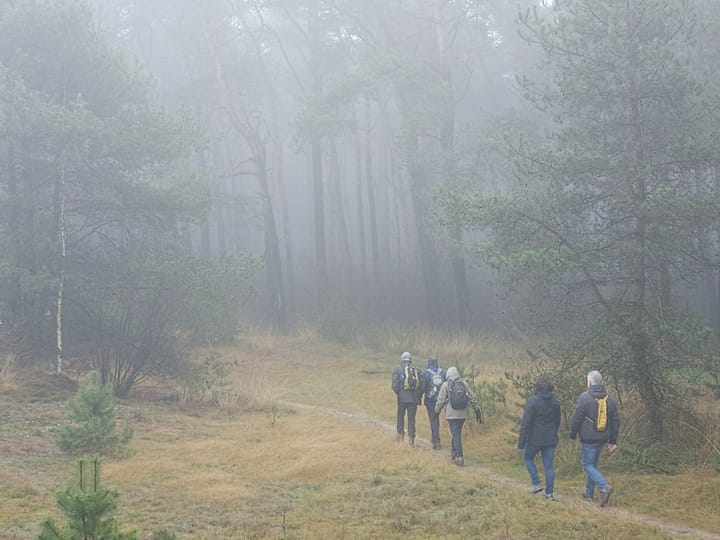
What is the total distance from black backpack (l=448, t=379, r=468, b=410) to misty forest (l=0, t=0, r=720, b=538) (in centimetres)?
100

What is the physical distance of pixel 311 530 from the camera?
750cm

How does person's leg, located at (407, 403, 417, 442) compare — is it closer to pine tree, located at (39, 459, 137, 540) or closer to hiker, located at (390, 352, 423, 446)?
hiker, located at (390, 352, 423, 446)

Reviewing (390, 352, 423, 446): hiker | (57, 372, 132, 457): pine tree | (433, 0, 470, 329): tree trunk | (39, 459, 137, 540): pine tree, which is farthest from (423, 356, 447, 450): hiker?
(433, 0, 470, 329): tree trunk

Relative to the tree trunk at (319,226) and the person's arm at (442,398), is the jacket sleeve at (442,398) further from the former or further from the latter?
the tree trunk at (319,226)

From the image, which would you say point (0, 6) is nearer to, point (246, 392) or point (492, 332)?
point (246, 392)

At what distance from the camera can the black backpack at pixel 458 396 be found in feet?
38.7

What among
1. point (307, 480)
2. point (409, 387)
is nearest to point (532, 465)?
point (307, 480)

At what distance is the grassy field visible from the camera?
7.74 meters

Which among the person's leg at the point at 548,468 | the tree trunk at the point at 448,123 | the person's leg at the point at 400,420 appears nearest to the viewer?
the person's leg at the point at 548,468

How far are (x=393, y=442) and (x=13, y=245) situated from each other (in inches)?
398

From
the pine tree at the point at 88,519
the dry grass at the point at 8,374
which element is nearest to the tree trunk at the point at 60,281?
the dry grass at the point at 8,374

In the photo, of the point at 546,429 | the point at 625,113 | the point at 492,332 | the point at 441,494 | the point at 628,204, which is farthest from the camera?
the point at 492,332

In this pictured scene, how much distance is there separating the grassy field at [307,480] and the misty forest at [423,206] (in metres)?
0.38

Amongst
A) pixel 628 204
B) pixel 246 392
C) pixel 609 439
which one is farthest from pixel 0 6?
pixel 609 439
